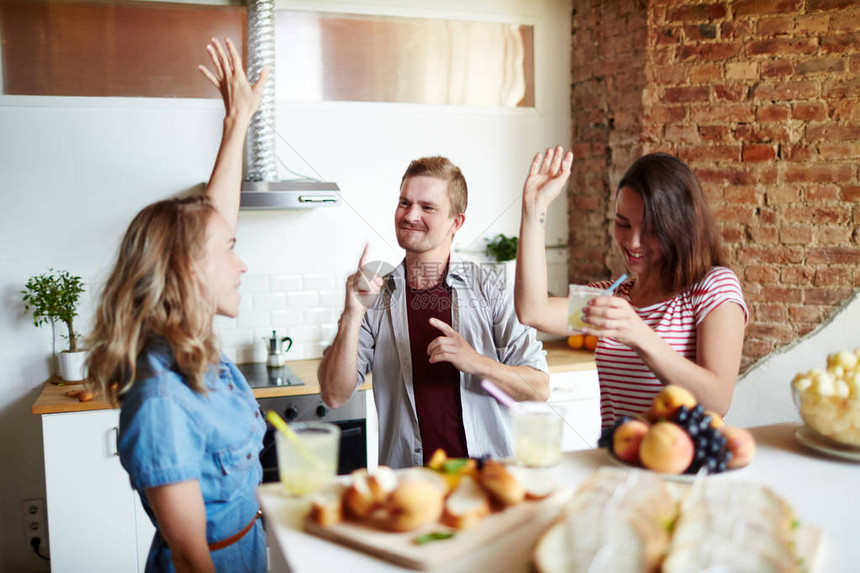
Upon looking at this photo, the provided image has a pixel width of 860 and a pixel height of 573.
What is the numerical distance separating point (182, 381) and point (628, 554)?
804 millimetres

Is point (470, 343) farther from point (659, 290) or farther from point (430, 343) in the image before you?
point (659, 290)

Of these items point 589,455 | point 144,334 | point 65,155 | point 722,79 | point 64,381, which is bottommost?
point 64,381

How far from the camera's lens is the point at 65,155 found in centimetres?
317

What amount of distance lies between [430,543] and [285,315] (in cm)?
263

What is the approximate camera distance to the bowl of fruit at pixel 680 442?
1.17m

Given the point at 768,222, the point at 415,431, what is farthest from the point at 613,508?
the point at 768,222

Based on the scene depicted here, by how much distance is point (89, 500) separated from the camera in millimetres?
2744

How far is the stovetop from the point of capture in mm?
2986

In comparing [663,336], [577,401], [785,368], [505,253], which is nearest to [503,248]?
[505,253]

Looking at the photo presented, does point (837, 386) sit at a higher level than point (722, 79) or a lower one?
lower

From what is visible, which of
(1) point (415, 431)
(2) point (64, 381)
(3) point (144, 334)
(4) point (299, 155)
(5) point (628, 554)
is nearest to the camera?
(5) point (628, 554)

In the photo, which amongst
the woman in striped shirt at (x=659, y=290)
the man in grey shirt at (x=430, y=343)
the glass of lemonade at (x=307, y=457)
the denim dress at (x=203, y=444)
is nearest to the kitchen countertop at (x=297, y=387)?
the man in grey shirt at (x=430, y=343)

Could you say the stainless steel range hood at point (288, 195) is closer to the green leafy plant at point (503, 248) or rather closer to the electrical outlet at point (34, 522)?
the green leafy plant at point (503, 248)

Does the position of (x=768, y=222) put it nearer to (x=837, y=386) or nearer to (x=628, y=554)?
(x=837, y=386)
